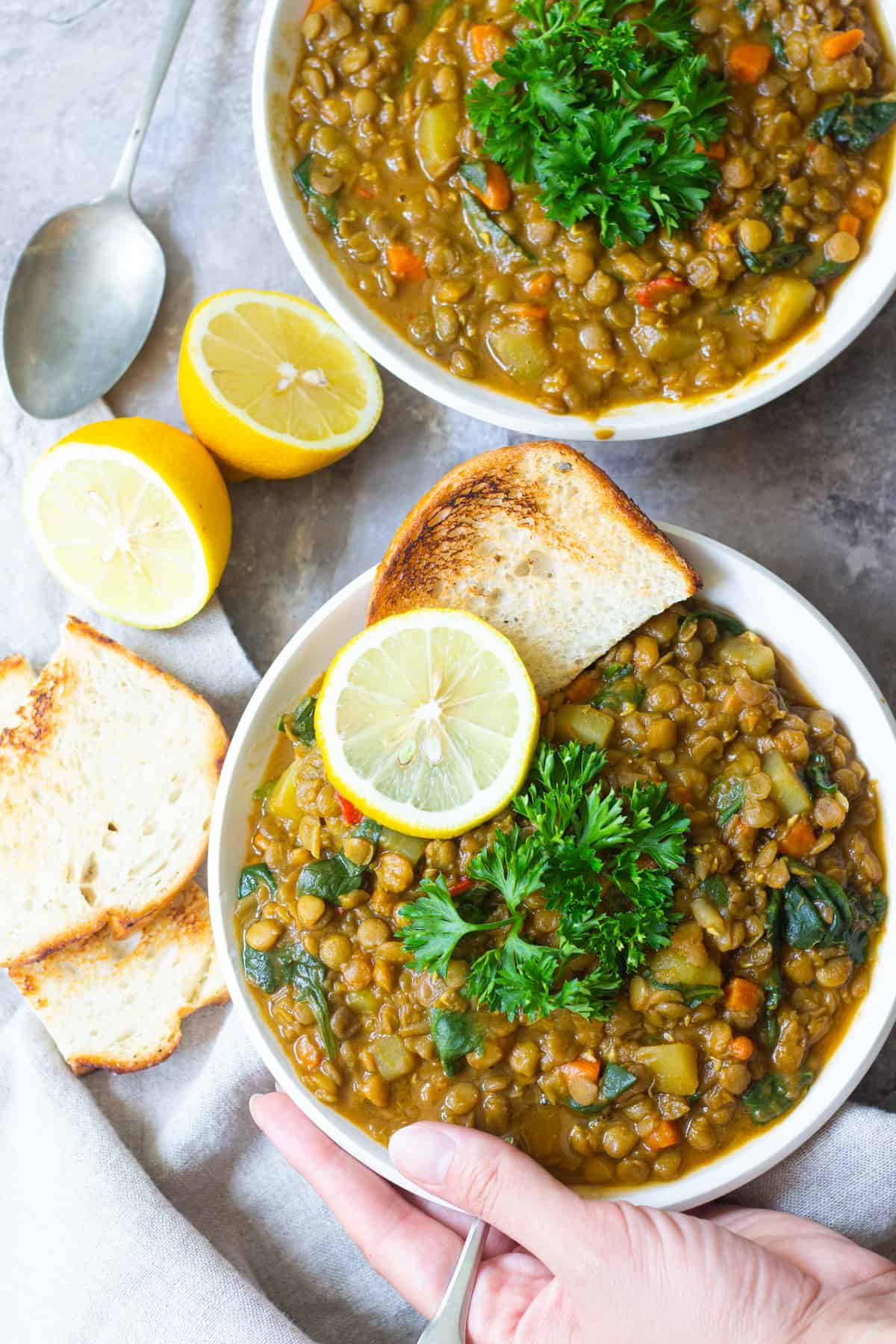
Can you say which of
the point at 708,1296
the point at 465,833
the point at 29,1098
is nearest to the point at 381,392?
the point at 465,833

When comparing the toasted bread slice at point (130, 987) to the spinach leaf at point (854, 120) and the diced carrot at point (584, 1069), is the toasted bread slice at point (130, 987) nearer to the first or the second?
the diced carrot at point (584, 1069)

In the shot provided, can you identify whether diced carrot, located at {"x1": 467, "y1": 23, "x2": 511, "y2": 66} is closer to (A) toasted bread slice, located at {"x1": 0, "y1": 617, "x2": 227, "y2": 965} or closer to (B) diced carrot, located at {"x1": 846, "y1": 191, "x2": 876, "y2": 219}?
(B) diced carrot, located at {"x1": 846, "y1": 191, "x2": 876, "y2": 219}

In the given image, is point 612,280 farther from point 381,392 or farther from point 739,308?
point 381,392

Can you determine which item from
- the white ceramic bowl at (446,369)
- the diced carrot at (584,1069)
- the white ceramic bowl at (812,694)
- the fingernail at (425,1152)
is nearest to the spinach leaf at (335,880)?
the white ceramic bowl at (812,694)

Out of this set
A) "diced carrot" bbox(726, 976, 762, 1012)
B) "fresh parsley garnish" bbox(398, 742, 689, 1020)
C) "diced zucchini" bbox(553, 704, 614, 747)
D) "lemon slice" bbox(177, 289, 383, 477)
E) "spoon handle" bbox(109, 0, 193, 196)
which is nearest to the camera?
"fresh parsley garnish" bbox(398, 742, 689, 1020)

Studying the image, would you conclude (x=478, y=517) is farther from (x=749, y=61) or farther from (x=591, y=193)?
(x=749, y=61)

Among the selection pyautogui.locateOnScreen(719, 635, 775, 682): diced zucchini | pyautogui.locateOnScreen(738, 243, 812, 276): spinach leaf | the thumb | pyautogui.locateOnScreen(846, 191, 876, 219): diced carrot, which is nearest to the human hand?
the thumb

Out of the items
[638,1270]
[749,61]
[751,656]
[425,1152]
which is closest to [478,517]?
[751,656]
